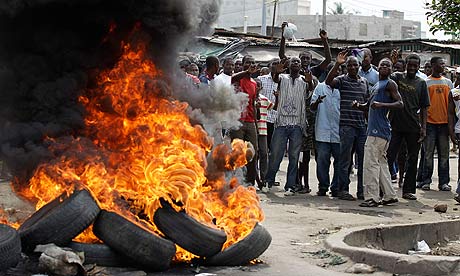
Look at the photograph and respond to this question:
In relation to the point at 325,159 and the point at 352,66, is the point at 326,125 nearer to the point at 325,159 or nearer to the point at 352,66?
the point at 325,159

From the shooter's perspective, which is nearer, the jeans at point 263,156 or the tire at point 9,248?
the tire at point 9,248

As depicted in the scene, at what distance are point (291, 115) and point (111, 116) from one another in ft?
18.6

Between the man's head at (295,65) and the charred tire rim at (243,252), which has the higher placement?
the man's head at (295,65)

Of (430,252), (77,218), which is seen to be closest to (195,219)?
(77,218)

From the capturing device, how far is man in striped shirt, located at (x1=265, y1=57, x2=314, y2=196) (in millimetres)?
12641

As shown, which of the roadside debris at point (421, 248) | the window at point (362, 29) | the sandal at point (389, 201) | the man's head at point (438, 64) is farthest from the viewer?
the window at point (362, 29)

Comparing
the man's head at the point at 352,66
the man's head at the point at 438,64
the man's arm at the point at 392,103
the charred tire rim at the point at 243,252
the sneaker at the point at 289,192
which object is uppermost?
the man's head at the point at 438,64

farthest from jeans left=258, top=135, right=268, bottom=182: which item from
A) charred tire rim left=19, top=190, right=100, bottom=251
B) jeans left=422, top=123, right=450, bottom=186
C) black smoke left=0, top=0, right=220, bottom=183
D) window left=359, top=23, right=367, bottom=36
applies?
window left=359, top=23, right=367, bottom=36

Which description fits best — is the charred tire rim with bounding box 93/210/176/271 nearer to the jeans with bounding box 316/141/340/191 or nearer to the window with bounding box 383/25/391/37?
the jeans with bounding box 316/141/340/191

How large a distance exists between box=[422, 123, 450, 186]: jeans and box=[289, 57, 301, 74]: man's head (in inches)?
106

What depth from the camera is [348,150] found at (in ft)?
39.0

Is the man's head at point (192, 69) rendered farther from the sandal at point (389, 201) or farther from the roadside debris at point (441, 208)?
the roadside debris at point (441, 208)

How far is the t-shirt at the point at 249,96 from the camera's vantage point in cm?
1234

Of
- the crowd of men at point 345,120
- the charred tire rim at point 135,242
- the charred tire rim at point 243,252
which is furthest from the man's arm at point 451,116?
the charred tire rim at point 135,242
